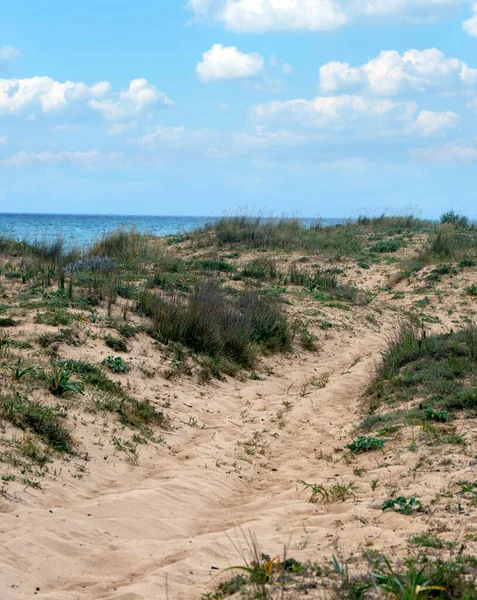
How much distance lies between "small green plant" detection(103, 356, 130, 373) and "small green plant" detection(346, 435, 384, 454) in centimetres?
307

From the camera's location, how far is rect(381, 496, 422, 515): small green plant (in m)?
4.61

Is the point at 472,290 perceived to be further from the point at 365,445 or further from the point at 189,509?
the point at 189,509

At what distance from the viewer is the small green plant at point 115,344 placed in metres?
8.81

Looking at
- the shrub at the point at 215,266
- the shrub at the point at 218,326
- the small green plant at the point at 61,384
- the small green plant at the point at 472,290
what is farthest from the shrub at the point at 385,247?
the small green plant at the point at 61,384

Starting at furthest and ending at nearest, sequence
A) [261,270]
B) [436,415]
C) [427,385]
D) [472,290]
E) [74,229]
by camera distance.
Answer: [74,229] → [261,270] → [472,290] → [427,385] → [436,415]

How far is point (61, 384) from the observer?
22.8 ft

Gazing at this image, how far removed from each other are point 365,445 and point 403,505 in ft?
5.88

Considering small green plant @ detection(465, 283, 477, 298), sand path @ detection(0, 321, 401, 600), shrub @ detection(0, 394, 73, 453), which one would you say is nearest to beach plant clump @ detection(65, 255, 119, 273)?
sand path @ detection(0, 321, 401, 600)

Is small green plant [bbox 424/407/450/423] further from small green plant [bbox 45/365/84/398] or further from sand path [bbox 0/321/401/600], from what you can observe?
small green plant [bbox 45/365/84/398]

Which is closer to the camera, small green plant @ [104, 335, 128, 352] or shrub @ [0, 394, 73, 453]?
shrub @ [0, 394, 73, 453]

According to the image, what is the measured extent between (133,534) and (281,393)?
465 cm

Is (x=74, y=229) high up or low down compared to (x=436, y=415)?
up

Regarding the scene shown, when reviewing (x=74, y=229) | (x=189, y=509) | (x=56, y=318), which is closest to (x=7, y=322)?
(x=56, y=318)

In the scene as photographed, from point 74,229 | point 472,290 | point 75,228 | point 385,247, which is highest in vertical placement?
point 75,228
